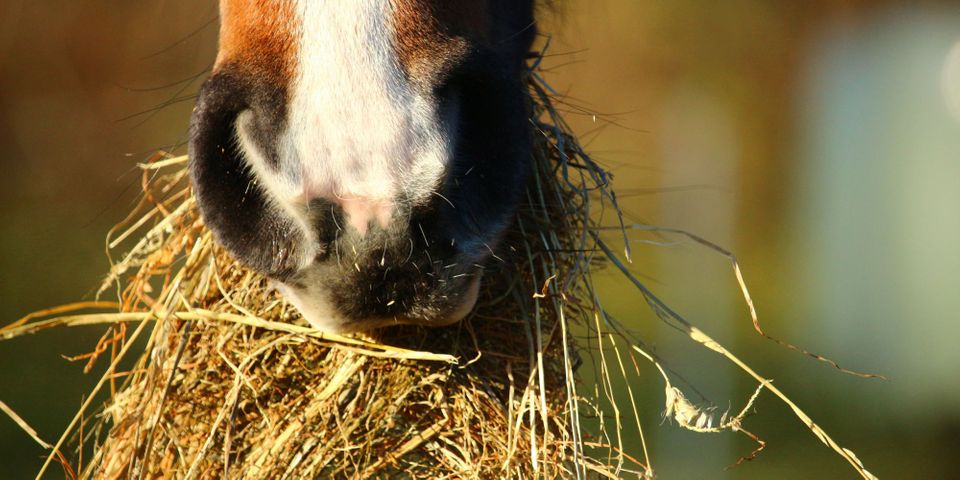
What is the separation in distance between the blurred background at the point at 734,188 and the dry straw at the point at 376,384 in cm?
59

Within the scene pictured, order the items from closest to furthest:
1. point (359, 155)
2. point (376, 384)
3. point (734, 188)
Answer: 1. point (359, 155)
2. point (376, 384)
3. point (734, 188)

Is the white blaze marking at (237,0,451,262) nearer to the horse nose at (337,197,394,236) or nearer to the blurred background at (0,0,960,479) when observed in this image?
the horse nose at (337,197,394,236)

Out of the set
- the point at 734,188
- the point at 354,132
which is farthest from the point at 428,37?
the point at 734,188

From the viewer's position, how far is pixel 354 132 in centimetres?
77

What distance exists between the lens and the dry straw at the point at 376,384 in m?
0.99

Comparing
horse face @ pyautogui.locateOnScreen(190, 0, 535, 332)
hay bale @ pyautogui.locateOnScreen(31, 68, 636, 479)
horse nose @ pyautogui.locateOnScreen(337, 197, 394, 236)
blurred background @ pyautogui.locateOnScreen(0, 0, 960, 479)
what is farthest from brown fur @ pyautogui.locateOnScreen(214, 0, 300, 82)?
blurred background @ pyautogui.locateOnScreen(0, 0, 960, 479)

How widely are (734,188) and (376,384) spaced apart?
453 cm

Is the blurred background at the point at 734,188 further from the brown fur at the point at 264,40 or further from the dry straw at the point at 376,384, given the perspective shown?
the brown fur at the point at 264,40

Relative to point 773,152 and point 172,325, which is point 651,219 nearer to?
point 773,152

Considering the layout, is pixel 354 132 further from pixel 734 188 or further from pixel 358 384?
pixel 734 188

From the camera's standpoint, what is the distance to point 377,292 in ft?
2.67

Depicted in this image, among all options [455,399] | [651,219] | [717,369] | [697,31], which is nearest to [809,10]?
[697,31]

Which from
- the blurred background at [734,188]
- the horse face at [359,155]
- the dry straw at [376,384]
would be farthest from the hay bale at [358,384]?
the blurred background at [734,188]

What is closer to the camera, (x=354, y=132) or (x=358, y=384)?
(x=354, y=132)
